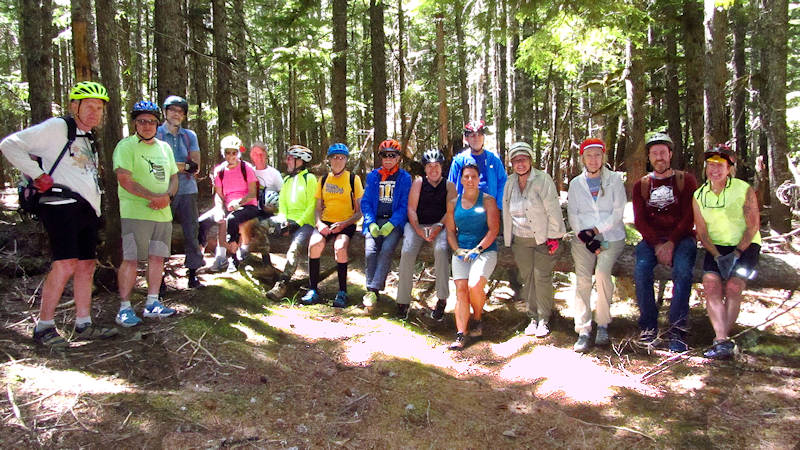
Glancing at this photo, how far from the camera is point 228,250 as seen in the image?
795cm

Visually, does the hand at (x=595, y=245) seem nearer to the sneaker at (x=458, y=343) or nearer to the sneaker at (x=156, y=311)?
the sneaker at (x=458, y=343)

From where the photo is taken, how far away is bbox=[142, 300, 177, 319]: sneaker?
5594 mm

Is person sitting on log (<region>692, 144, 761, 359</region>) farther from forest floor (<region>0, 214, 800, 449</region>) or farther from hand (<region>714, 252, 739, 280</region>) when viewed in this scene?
forest floor (<region>0, 214, 800, 449</region>)

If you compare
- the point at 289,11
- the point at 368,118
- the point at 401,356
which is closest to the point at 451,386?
the point at 401,356

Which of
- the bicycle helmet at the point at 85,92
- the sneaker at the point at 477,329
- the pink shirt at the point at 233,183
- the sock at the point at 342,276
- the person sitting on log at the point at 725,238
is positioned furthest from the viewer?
the pink shirt at the point at 233,183

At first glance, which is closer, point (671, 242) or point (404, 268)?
point (671, 242)

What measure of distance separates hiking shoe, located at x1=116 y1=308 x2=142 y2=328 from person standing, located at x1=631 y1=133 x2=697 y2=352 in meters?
5.72

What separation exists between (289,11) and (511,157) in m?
11.0

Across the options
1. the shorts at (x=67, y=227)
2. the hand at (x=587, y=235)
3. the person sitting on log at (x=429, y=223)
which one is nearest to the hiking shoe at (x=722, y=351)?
the hand at (x=587, y=235)

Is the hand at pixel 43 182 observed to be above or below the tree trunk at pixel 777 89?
below

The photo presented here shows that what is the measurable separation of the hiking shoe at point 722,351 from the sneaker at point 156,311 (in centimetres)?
604

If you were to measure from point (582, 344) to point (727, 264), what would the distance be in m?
1.80

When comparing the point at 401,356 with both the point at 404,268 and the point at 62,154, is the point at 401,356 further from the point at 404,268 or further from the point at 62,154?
the point at 62,154

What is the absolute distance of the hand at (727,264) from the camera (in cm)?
546
